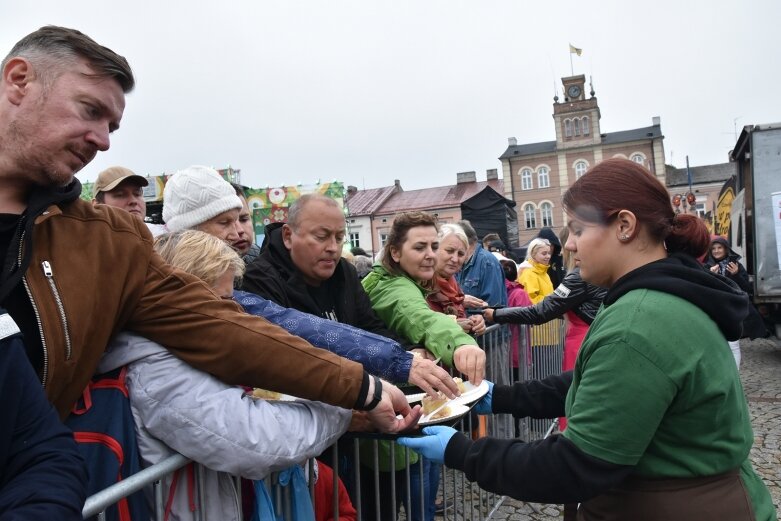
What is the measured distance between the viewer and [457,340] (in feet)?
8.69

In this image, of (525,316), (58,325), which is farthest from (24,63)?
(525,316)

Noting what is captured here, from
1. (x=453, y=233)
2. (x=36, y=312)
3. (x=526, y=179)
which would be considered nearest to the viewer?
(x=36, y=312)

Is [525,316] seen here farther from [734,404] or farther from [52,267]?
[52,267]

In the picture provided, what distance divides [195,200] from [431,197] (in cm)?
4824

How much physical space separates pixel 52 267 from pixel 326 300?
63.3 inches

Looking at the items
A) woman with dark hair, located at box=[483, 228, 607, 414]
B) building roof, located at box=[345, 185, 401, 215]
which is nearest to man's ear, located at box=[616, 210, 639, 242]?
woman with dark hair, located at box=[483, 228, 607, 414]

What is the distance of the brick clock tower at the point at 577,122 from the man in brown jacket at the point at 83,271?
56.6 metres

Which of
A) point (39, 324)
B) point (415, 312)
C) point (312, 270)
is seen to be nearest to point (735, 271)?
point (415, 312)

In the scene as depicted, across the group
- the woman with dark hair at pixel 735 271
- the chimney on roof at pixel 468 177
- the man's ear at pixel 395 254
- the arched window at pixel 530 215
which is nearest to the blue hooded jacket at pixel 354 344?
the man's ear at pixel 395 254

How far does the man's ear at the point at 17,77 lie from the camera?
1.37 metres

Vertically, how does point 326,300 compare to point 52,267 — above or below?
below

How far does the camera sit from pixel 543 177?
53.9m

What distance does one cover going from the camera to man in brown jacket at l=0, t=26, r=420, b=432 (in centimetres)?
126

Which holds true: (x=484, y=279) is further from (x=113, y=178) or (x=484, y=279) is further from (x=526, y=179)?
(x=526, y=179)
